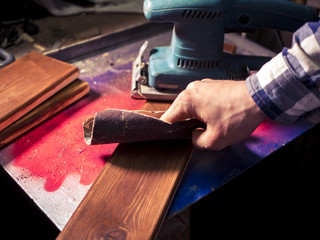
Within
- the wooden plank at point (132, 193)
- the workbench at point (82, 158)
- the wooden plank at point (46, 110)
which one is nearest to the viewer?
the wooden plank at point (132, 193)

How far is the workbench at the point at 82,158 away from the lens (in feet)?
2.96

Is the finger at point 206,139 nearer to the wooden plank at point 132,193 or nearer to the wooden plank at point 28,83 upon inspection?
the wooden plank at point 132,193

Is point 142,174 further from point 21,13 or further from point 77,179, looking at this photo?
point 21,13

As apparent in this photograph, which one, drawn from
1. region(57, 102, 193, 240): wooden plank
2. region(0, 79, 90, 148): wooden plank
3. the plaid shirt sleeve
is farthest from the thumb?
region(0, 79, 90, 148): wooden plank

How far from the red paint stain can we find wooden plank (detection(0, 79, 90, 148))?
0.03m

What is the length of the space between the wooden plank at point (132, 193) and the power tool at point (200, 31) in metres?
0.33

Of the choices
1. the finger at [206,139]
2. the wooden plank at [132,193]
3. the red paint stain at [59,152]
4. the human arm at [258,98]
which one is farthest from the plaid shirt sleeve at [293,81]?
the red paint stain at [59,152]

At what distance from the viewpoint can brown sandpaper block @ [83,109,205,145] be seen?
0.91m

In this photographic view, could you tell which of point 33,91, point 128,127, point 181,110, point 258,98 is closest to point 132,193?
point 128,127

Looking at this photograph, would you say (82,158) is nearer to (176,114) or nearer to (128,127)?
(128,127)

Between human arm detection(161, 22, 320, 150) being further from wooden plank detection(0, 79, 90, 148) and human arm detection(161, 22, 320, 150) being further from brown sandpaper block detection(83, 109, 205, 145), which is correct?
wooden plank detection(0, 79, 90, 148)

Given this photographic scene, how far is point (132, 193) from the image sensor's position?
853 mm

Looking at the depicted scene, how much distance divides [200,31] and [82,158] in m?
0.68

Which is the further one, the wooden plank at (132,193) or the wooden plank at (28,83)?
the wooden plank at (28,83)
